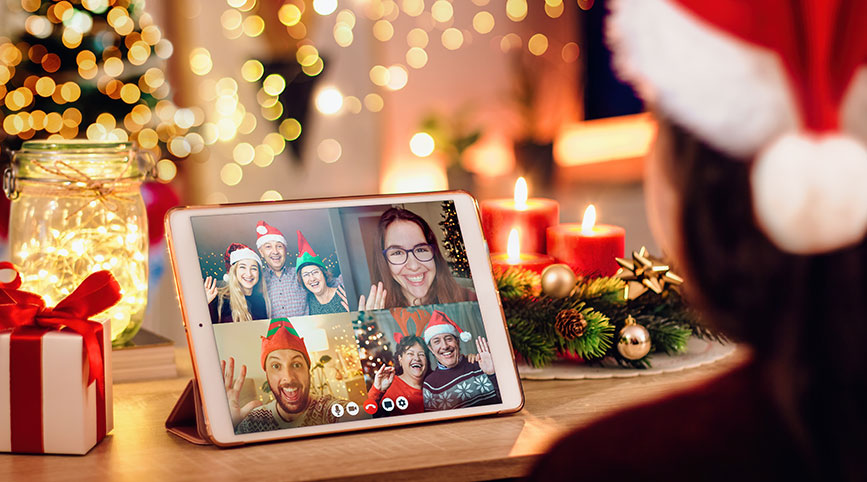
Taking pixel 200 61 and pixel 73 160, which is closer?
pixel 73 160

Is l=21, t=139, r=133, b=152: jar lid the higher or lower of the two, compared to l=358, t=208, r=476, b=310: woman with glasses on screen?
higher

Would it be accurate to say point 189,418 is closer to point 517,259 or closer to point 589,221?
point 517,259

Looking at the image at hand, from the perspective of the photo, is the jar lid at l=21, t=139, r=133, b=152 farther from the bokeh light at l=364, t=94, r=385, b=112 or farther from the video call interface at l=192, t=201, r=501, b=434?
the bokeh light at l=364, t=94, r=385, b=112

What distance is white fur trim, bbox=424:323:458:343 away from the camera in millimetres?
863

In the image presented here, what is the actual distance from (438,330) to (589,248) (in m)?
0.30

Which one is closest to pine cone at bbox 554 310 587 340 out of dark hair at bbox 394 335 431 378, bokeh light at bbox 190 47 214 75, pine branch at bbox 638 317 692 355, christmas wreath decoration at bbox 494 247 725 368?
christmas wreath decoration at bbox 494 247 725 368

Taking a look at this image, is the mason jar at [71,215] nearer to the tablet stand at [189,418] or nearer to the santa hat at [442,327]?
the tablet stand at [189,418]

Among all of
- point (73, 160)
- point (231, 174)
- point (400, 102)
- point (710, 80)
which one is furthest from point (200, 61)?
point (710, 80)

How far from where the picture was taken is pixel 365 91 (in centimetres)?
378

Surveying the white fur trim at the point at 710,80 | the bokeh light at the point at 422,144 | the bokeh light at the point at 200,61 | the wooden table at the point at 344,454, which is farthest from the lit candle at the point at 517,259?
the bokeh light at the point at 200,61

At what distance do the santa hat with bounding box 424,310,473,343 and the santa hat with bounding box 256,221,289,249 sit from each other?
169 millimetres

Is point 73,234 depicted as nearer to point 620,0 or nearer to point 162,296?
point 620,0

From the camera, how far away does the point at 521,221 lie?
1.11 m

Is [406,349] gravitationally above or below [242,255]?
below
